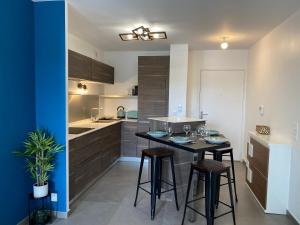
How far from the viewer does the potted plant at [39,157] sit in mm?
2609

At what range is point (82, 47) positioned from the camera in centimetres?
470

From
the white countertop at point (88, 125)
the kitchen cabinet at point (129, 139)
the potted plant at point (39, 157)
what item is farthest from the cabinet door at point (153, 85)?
the potted plant at point (39, 157)

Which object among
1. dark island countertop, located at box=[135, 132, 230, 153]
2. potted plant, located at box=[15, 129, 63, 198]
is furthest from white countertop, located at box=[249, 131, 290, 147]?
potted plant, located at box=[15, 129, 63, 198]

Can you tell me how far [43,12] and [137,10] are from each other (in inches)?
44.6

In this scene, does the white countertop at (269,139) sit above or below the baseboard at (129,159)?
above

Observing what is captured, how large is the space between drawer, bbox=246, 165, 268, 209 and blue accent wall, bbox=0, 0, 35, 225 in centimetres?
300

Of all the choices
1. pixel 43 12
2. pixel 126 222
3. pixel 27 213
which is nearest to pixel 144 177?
pixel 126 222

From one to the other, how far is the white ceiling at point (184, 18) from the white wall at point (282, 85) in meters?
0.20

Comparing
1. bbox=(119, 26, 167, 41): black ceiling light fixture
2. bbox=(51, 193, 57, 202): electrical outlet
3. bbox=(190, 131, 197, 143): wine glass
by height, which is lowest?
bbox=(51, 193, 57, 202): electrical outlet

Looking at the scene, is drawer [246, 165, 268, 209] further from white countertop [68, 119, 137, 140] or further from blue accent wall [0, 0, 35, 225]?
blue accent wall [0, 0, 35, 225]

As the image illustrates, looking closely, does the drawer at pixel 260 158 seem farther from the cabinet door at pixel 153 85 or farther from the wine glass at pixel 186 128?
the cabinet door at pixel 153 85

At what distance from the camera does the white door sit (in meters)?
5.44

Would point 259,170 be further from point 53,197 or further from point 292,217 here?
point 53,197

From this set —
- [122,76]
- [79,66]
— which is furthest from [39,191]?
[122,76]
